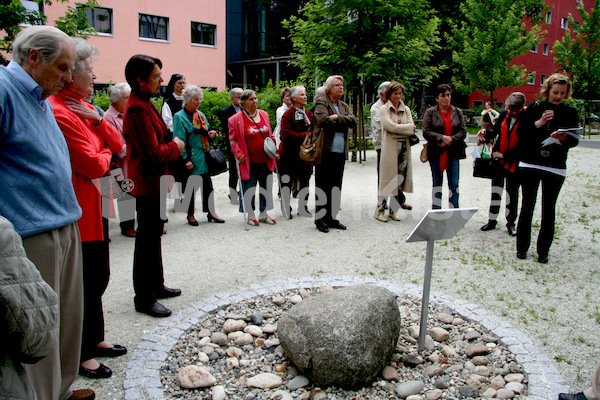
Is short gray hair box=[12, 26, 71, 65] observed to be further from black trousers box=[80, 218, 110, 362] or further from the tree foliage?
the tree foliage

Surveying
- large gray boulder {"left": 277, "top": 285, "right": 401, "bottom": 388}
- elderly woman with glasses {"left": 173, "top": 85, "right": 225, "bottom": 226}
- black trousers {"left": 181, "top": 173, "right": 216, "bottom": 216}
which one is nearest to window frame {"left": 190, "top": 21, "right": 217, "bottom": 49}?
black trousers {"left": 181, "top": 173, "right": 216, "bottom": 216}

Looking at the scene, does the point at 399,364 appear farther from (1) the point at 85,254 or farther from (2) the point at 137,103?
(2) the point at 137,103

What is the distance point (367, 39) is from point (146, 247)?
10933 millimetres

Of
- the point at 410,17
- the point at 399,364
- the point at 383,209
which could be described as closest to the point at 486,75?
the point at 410,17

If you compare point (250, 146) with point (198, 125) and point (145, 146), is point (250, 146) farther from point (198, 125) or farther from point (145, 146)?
point (145, 146)

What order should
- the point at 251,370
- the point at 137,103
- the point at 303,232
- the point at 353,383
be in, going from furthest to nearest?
the point at 303,232 < the point at 137,103 < the point at 251,370 < the point at 353,383

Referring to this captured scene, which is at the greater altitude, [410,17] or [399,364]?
[410,17]

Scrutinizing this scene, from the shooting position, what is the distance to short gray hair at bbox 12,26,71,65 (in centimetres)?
237

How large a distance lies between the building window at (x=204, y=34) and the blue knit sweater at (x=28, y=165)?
30.0 meters

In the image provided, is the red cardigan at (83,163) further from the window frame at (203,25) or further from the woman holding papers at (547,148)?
the window frame at (203,25)

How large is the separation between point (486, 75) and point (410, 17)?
17999 mm

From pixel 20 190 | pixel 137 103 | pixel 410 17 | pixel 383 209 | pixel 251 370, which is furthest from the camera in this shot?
pixel 410 17

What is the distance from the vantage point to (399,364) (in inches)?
143

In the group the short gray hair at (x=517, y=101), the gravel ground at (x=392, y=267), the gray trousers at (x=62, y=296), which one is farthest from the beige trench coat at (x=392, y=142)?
the gray trousers at (x=62, y=296)
